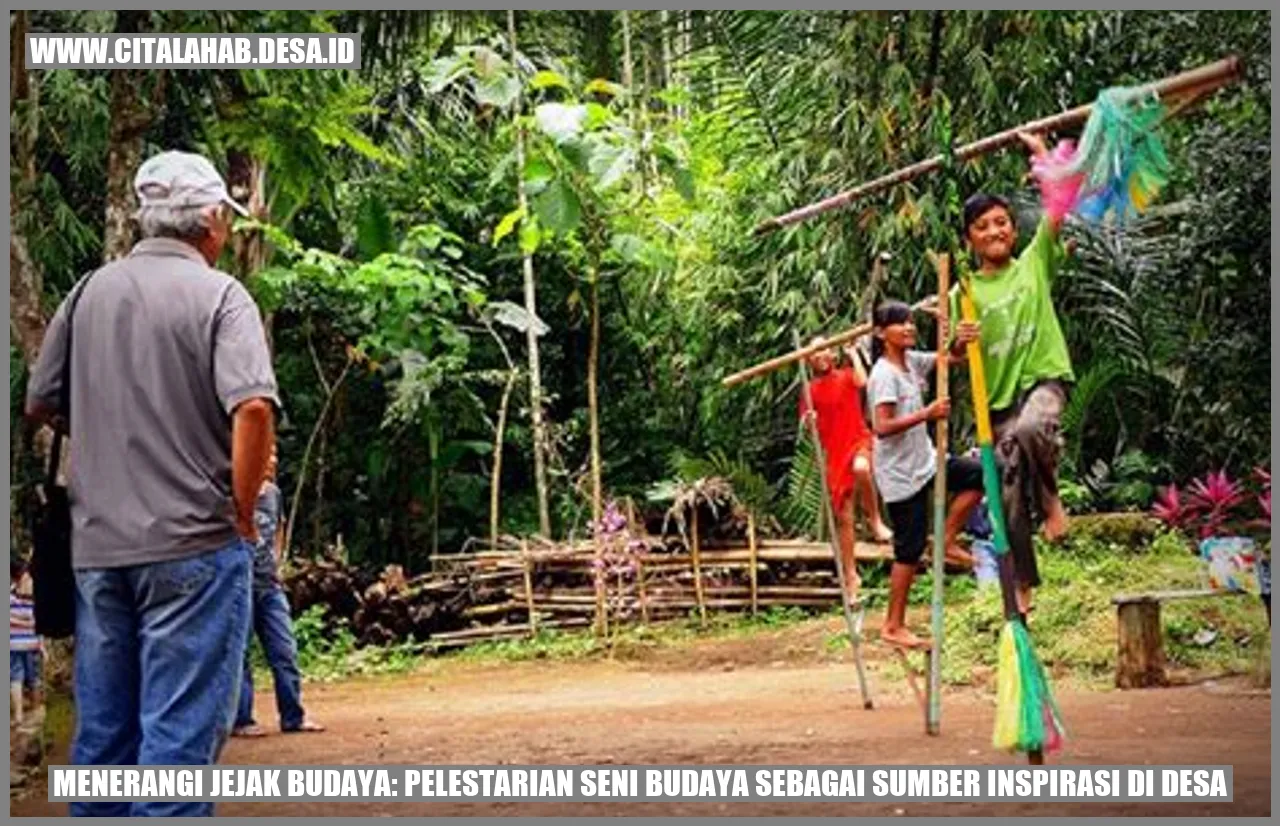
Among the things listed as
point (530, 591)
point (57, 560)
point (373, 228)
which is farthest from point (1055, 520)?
point (373, 228)

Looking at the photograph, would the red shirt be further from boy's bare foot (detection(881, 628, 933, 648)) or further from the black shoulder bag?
the black shoulder bag

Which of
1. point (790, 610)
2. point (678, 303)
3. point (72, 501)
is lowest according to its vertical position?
point (790, 610)

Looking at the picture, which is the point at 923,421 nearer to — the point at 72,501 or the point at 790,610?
the point at 72,501

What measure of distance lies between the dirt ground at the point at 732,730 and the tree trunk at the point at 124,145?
2022 mm

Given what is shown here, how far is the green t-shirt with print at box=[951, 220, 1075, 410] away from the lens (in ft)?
16.1

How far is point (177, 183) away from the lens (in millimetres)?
3666

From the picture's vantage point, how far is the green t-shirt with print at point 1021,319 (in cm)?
490

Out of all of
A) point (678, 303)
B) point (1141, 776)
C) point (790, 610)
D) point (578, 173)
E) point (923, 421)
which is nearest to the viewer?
point (1141, 776)

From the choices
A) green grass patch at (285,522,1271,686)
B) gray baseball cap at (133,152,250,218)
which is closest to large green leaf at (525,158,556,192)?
green grass patch at (285,522,1271,686)

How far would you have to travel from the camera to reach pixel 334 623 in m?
11.9

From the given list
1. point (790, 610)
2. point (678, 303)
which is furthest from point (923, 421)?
point (678, 303)

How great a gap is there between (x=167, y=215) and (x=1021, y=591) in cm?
285

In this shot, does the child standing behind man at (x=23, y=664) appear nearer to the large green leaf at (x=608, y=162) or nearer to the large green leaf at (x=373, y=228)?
the large green leaf at (x=608, y=162)

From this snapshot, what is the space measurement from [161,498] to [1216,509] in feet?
17.0
